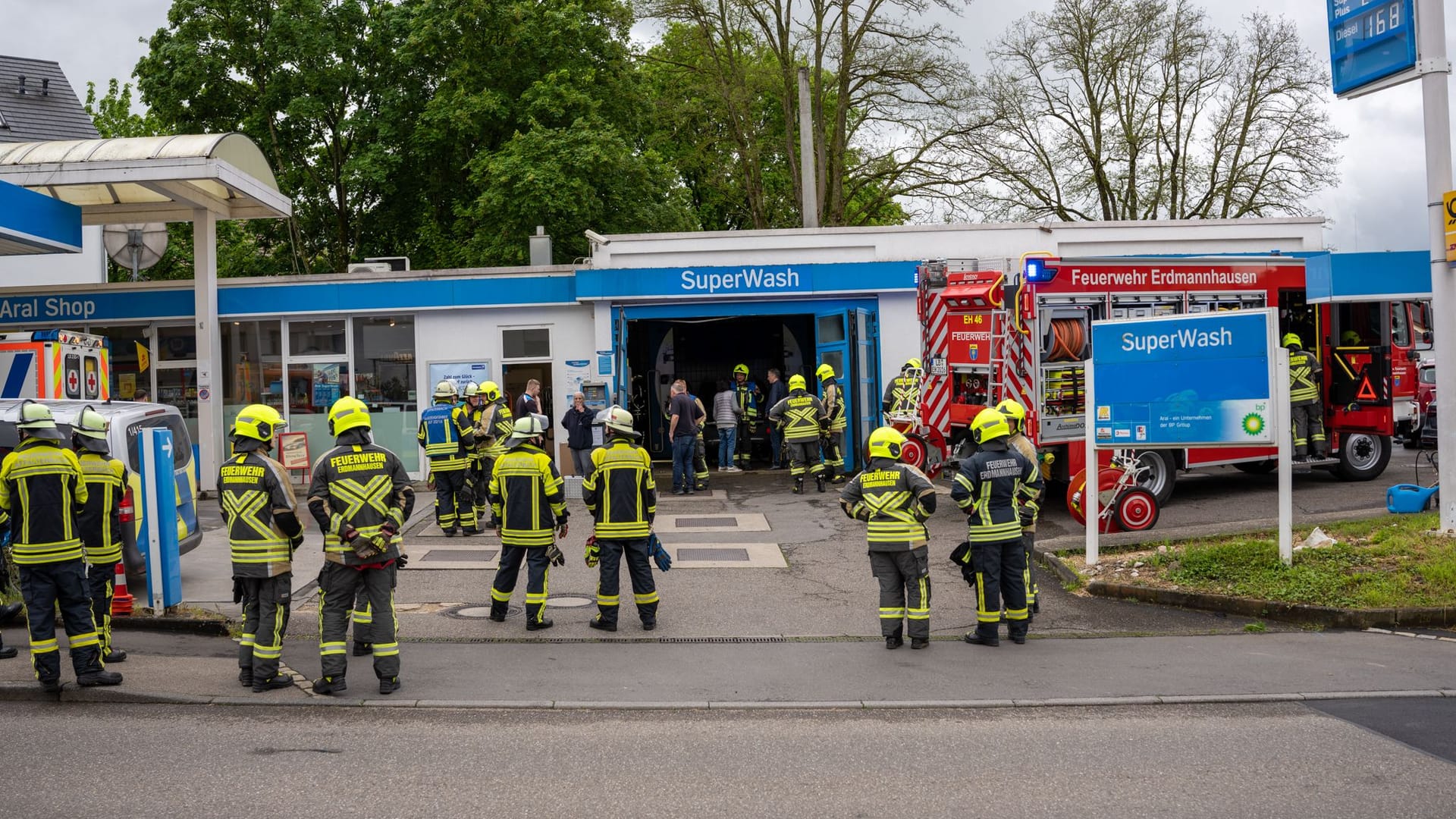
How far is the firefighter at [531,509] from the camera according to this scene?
9.32 m

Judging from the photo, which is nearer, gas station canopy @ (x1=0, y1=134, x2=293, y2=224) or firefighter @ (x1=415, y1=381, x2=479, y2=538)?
firefighter @ (x1=415, y1=381, x2=479, y2=538)

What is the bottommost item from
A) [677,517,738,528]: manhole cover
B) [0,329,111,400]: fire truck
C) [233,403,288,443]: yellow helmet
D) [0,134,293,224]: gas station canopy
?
[677,517,738,528]: manhole cover

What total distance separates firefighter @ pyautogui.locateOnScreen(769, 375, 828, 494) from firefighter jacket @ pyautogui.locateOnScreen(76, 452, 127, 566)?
1045 cm

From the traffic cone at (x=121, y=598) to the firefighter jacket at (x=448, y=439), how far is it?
4672 mm

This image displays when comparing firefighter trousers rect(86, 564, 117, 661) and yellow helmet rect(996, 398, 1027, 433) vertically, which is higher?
yellow helmet rect(996, 398, 1027, 433)

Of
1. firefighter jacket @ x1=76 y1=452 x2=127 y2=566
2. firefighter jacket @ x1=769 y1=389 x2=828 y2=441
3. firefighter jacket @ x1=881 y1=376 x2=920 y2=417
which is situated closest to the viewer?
firefighter jacket @ x1=76 y1=452 x2=127 y2=566

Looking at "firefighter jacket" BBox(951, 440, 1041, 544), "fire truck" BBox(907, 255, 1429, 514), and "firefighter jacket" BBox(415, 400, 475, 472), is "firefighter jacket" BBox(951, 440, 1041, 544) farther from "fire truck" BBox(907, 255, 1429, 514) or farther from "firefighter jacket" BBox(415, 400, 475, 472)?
"firefighter jacket" BBox(415, 400, 475, 472)

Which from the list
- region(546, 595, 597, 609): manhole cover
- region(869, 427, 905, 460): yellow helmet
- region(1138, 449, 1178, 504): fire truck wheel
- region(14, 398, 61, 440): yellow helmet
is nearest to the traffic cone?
region(14, 398, 61, 440): yellow helmet

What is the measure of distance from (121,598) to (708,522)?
7.26 metres

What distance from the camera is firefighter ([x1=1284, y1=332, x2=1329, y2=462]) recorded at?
14766 mm

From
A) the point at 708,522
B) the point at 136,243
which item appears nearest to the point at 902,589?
the point at 708,522

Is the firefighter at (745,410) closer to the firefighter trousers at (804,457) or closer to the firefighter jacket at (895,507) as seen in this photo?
the firefighter trousers at (804,457)

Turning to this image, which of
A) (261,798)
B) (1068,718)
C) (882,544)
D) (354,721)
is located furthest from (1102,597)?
(261,798)

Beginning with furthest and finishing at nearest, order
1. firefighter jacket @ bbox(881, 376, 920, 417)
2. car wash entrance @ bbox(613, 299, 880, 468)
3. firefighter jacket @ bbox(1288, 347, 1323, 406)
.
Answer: car wash entrance @ bbox(613, 299, 880, 468), firefighter jacket @ bbox(881, 376, 920, 417), firefighter jacket @ bbox(1288, 347, 1323, 406)
